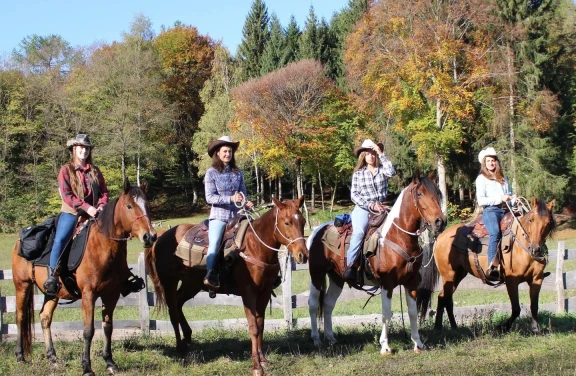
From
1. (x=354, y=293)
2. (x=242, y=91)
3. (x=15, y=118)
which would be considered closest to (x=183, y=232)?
(x=354, y=293)

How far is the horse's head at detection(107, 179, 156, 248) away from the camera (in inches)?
309

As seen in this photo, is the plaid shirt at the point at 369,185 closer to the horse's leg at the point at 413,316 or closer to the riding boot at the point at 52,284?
the horse's leg at the point at 413,316

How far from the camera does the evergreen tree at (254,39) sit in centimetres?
5881

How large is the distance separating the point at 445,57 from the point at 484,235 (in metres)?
28.5

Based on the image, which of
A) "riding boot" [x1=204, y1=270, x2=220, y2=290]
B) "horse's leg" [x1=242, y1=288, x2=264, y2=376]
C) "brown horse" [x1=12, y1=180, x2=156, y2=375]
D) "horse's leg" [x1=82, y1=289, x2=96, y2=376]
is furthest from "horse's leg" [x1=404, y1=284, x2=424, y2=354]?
"horse's leg" [x1=82, y1=289, x2=96, y2=376]

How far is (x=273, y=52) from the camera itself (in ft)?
186

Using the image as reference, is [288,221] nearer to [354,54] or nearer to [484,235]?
[484,235]

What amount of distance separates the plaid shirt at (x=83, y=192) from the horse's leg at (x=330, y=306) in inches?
158

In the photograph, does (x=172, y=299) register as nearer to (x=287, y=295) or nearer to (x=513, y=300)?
(x=287, y=295)

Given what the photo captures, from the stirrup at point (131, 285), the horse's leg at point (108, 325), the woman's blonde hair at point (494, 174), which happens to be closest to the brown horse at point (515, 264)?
the woman's blonde hair at point (494, 174)

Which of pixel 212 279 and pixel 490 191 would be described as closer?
pixel 212 279

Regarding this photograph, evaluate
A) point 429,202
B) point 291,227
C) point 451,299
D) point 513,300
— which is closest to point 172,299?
point 291,227

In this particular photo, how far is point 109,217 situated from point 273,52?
50.0 m

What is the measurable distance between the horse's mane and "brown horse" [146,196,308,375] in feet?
5.46
